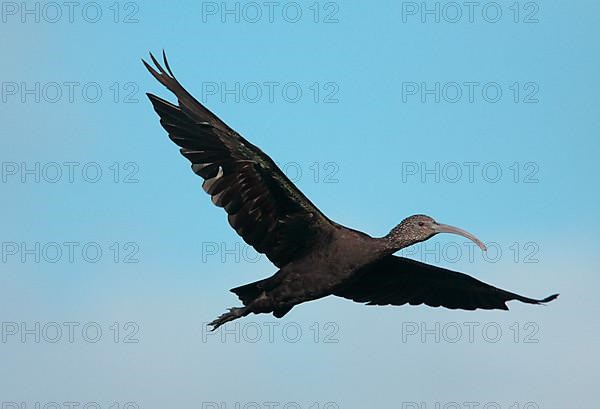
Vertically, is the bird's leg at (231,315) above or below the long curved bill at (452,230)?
below

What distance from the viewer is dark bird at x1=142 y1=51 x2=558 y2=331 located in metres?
18.7

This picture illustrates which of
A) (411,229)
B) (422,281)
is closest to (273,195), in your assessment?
(411,229)

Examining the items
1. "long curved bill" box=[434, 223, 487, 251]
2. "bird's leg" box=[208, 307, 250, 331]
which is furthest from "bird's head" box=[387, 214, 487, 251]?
"bird's leg" box=[208, 307, 250, 331]

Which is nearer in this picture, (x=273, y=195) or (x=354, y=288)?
(x=273, y=195)

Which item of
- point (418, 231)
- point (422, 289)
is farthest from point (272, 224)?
point (422, 289)

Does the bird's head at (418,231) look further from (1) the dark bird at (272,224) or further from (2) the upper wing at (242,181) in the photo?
(2) the upper wing at (242,181)

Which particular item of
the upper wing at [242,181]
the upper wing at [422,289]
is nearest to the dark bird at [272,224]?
the upper wing at [242,181]

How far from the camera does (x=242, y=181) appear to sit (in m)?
19.1

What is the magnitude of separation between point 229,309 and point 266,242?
1127 millimetres

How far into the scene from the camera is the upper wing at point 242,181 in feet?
61.2

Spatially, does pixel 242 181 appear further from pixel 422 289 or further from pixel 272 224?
pixel 422 289

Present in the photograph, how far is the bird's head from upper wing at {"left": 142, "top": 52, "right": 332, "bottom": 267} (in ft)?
3.33

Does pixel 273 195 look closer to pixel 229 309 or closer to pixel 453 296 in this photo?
pixel 229 309

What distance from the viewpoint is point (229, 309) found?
19.4 meters
